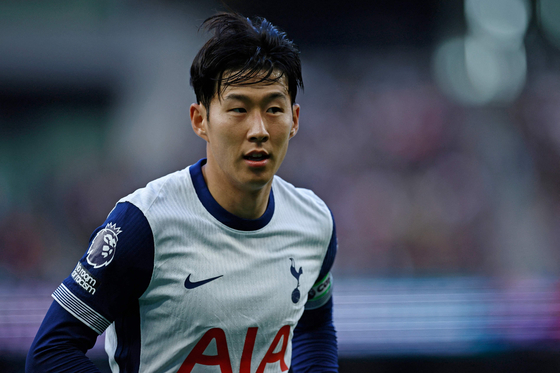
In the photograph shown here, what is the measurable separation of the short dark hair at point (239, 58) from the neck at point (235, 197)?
24cm

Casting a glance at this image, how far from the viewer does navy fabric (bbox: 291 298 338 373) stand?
1776 mm

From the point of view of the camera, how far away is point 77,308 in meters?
1.19

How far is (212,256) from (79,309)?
0.39m

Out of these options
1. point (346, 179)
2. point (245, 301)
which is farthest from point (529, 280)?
point (245, 301)

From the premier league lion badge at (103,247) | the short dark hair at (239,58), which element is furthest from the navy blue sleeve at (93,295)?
the short dark hair at (239,58)

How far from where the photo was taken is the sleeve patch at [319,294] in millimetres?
1760

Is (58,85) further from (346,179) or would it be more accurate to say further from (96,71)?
(346,179)

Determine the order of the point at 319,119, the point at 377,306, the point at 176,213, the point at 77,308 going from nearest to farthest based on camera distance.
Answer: the point at 77,308, the point at 176,213, the point at 377,306, the point at 319,119

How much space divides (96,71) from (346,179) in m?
3.06

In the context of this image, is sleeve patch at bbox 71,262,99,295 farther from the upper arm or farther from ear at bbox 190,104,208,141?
ear at bbox 190,104,208,141

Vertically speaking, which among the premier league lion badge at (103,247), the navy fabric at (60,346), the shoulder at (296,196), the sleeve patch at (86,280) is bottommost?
the navy fabric at (60,346)

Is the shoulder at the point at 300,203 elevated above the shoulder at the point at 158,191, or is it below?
above

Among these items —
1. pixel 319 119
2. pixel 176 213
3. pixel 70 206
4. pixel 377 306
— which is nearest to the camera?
pixel 176 213

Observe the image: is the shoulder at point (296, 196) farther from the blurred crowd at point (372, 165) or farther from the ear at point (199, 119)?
the blurred crowd at point (372, 165)
